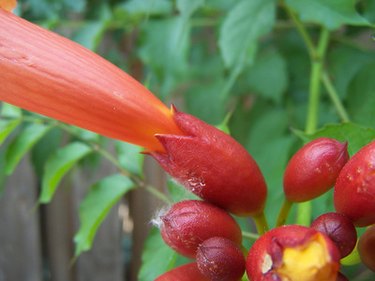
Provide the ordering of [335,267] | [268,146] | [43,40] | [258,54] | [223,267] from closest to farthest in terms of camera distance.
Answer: [335,267], [223,267], [43,40], [268,146], [258,54]

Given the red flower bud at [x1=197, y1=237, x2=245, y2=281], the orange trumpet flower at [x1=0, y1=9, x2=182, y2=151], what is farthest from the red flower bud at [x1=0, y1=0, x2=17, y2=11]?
the red flower bud at [x1=197, y1=237, x2=245, y2=281]

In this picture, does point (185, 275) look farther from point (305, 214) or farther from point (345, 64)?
point (345, 64)

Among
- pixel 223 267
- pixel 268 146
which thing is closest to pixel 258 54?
pixel 268 146

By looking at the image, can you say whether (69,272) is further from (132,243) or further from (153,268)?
Result: (153,268)

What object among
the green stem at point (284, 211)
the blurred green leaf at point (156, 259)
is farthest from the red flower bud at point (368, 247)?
the blurred green leaf at point (156, 259)

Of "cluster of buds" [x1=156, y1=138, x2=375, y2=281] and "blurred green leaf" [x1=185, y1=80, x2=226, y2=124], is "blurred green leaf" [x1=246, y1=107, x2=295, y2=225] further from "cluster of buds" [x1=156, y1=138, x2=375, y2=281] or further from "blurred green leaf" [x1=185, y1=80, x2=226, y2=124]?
"cluster of buds" [x1=156, y1=138, x2=375, y2=281]
